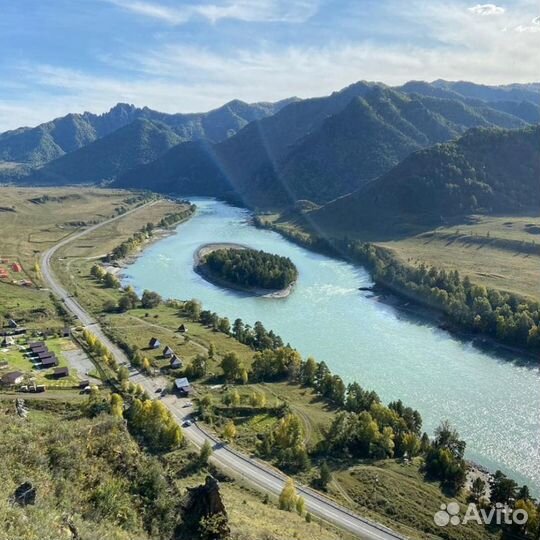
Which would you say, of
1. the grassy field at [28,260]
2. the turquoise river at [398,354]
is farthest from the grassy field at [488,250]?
the grassy field at [28,260]

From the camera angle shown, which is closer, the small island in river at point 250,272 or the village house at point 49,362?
the village house at point 49,362

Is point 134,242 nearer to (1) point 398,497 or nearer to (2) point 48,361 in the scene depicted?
(2) point 48,361

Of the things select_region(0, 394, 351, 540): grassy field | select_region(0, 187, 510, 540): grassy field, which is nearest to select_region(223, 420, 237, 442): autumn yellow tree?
select_region(0, 187, 510, 540): grassy field

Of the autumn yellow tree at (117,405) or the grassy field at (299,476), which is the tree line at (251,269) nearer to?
the grassy field at (299,476)

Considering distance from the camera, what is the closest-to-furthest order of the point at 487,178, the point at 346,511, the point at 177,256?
1. the point at 346,511
2. the point at 177,256
3. the point at 487,178

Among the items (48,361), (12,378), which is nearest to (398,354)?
(48,361)

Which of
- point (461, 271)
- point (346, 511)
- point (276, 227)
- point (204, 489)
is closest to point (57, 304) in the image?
point (346, 511)

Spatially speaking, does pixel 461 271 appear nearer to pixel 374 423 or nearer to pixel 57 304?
pixel 374 423
